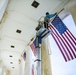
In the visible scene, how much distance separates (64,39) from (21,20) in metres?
1.95

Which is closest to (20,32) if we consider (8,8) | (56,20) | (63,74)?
(8,8)

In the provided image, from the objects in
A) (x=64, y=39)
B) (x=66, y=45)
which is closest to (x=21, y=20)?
(x=64, y=39)

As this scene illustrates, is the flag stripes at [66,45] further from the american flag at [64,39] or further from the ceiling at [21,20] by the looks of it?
the ceiling at [21,20]

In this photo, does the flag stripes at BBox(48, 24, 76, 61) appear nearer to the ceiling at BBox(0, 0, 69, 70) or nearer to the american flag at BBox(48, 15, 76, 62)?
the american flag at BBox(48, 15, 76, 62)

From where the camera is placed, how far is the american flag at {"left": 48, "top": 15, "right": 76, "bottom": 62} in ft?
10.00

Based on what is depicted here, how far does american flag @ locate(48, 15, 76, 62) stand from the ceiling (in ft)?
1.93

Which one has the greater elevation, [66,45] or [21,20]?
[21,20]

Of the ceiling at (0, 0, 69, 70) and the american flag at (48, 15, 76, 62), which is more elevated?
the ceiling at (0, 0, 69, 70)

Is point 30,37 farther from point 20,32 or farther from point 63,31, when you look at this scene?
point 63,31

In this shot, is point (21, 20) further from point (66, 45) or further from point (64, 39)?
point (66, 45)

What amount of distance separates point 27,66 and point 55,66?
1741 millimetres

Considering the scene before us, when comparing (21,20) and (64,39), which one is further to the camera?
(21,20)

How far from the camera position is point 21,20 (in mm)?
4551

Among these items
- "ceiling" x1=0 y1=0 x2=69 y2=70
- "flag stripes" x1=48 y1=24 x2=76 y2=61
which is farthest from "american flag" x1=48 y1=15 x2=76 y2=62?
"ceiling" x1=0 y1=0 x2=69 y2=70
